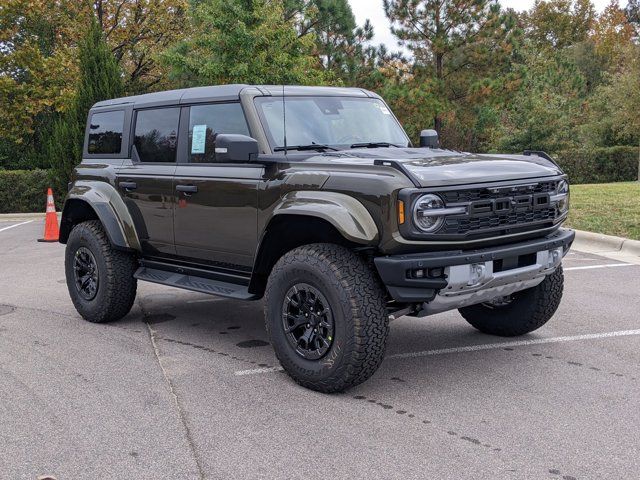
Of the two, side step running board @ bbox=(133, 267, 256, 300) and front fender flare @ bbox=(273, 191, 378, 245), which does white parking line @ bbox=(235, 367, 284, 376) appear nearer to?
side step running board @ bbox=(133, 267, 256, 300)

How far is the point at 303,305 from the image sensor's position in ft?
15.2

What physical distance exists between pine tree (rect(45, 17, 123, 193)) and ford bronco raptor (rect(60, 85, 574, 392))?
1380 centimetres

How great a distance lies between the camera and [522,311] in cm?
561

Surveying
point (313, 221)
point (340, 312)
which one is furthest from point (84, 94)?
point (340, 312)

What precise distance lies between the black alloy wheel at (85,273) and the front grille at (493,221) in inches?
134

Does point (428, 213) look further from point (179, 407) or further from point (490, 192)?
point (179, 407)

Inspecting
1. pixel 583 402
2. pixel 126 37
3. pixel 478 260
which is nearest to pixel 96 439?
pixel 478 260

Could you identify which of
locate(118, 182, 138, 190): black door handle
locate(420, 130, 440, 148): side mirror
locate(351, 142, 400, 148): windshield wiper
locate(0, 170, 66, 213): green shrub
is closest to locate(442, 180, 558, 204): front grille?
locate(351, 142, 400, 148): windshield wiper

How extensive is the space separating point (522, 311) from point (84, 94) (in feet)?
55.4

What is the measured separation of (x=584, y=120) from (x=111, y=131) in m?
35.7

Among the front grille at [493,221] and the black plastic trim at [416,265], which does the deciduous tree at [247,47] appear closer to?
the front grille at [493,221]

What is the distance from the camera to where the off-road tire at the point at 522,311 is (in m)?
5.47

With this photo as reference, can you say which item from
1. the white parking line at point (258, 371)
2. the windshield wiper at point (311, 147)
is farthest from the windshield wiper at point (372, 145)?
the white parking line at point (258, 371)

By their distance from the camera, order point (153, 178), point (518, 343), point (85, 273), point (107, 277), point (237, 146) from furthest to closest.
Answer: point (85, 273), point (107, 277), point (153, 178), point (518, 343), point (237, 146)
